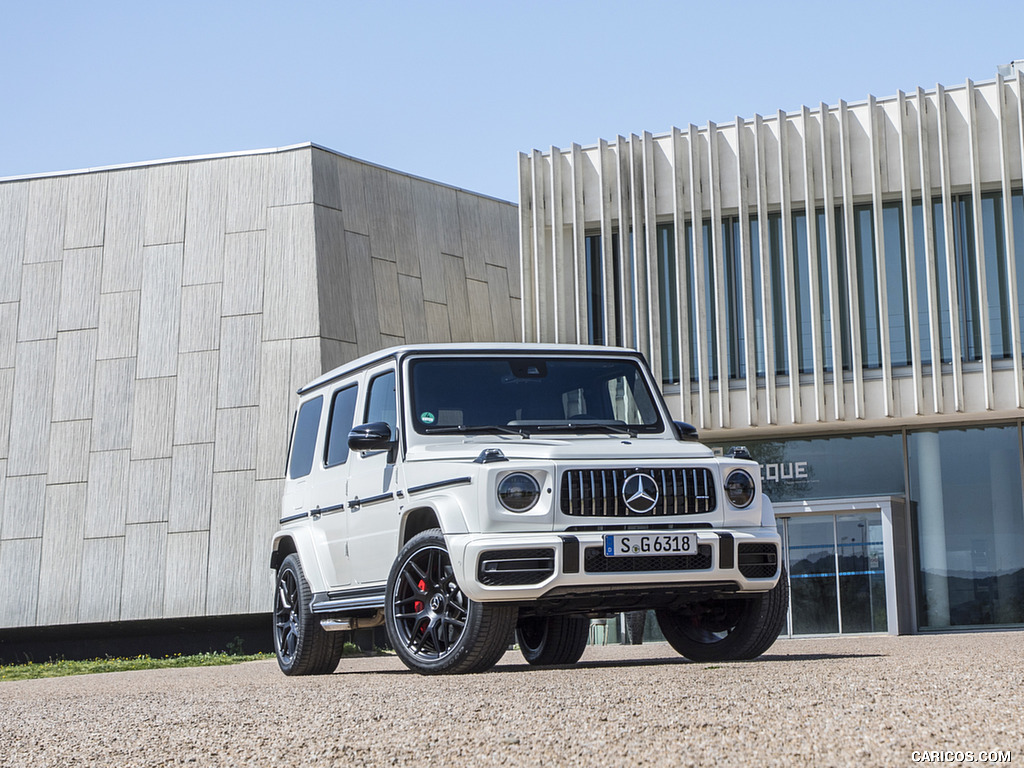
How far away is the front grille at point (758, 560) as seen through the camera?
778 cm

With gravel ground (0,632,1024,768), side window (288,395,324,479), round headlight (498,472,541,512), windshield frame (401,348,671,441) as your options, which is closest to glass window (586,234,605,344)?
side window (288,395,324,479)

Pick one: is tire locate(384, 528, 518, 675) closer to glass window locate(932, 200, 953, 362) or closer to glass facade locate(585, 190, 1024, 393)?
glass facade locate(585, 190, 1024, 393)

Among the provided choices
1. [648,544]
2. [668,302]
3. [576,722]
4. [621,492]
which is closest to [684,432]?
[621,492]

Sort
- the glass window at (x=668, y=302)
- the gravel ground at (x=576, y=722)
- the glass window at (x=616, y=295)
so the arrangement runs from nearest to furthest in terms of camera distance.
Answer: the gravel ground at (x=576, y=722), the glass window at (x=668, y=302), the glass window at (x=616, y=295)

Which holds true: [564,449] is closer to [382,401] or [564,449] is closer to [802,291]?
[382,401]

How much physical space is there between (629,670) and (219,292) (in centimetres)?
1652

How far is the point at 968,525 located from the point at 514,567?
50.3ft

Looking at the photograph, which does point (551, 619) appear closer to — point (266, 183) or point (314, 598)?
point (314, 598)

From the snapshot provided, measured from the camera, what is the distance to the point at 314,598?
31.2ft

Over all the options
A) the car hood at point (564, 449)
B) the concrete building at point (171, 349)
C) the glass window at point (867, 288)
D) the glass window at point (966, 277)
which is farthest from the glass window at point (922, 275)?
the car hood at point (564, 449)

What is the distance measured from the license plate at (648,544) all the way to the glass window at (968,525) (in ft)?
48.0

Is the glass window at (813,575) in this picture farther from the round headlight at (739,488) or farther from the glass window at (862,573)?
the round headlight at (739,488)

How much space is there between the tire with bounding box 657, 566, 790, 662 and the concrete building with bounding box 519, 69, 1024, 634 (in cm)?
1223

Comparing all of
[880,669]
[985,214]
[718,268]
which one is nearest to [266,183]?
[718,268]
